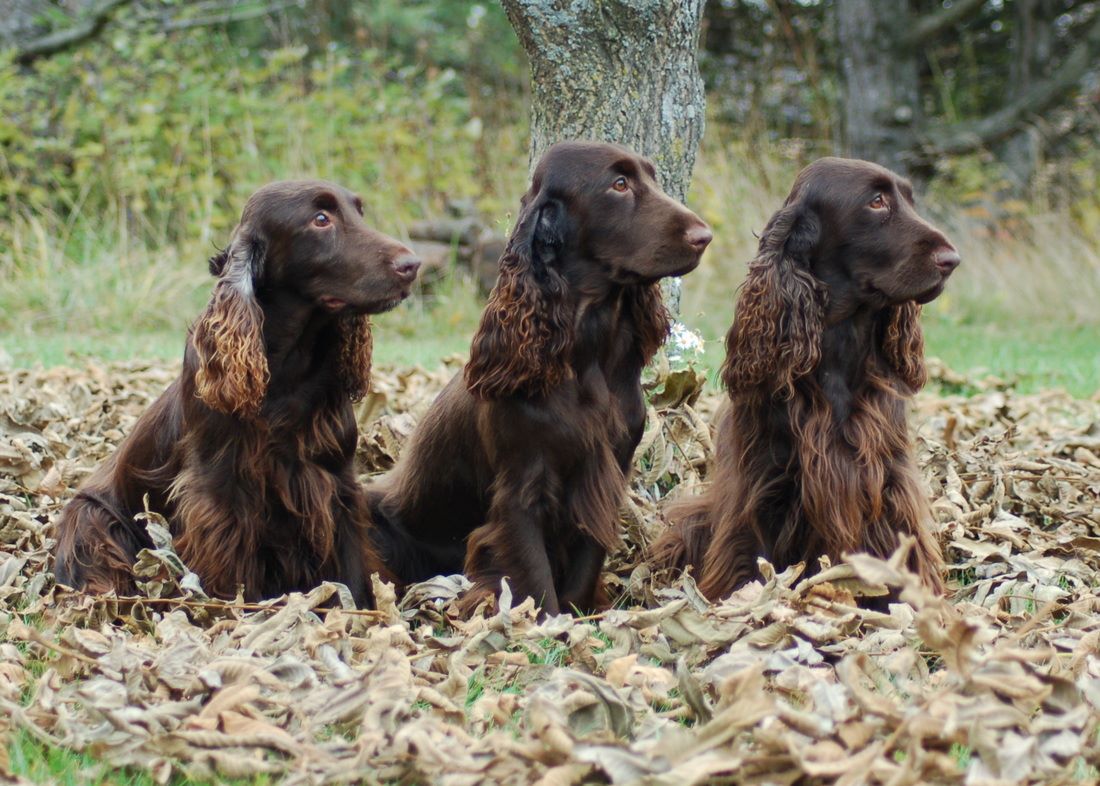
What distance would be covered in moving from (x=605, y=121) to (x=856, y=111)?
371 inches

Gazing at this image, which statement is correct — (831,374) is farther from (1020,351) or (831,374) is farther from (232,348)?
(1020,351)

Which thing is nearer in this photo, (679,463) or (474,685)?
(474,685)

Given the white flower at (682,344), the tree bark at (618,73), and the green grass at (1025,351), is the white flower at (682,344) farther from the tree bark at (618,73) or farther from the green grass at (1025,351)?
the green grass at (1025,351)

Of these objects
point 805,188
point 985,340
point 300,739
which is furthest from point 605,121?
point 985,340

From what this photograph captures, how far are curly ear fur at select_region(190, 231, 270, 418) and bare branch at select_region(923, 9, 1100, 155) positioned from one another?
Answer: 10785 millimetres

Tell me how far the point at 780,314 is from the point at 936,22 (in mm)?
10863

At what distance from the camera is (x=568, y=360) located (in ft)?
11.4

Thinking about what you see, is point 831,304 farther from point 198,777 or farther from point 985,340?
point 985,340

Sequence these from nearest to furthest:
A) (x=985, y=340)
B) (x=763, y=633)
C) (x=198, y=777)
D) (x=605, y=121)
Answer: (x=198, y=777), (x=763, y=633), (x=605, y=121), (x=985, y=340)

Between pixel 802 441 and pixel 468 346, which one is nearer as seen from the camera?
pixel 802 441

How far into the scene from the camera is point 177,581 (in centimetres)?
364

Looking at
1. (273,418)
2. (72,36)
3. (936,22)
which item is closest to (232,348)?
(273,418)

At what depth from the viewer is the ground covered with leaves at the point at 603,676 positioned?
86.5 inches

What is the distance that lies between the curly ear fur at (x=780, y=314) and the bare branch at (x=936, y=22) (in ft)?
34.1
